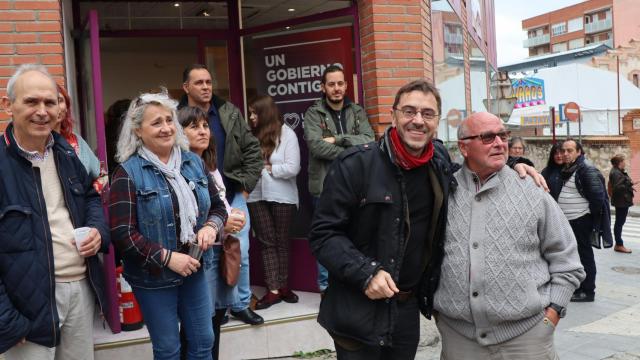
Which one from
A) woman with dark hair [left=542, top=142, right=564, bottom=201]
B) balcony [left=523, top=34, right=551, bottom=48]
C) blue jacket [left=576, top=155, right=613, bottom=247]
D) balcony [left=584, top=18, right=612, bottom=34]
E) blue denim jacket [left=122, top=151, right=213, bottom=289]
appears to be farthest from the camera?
balcony [left=523, top=34, right=551, bottom=48]

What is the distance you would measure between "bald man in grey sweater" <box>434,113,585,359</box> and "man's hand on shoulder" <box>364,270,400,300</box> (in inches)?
16.3

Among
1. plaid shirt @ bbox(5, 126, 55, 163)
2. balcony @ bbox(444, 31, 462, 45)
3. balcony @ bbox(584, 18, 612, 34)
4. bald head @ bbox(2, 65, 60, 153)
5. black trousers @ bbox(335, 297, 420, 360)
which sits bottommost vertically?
black trousers @ bbox(335, 297, 420, 360)

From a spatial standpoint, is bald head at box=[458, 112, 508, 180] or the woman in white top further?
the woman in white top

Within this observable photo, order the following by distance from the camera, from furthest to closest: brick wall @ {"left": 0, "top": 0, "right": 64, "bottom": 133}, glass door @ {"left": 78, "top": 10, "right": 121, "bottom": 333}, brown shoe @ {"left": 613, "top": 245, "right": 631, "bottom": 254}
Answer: brown shoe @ {"left": 613, "top": 245, "right": 631, "bottom": 254} < brick wall @ {"left": 0, "top": 0, "right": 64, "bottom": 133} < glass door @ {"left": 78, "top": 10, "right": 121, "bottom": 333}

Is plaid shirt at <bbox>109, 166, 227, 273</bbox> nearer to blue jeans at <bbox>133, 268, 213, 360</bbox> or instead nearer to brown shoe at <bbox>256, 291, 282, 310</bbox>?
blue jeans at <bbox>133, 268, 213, 360</bbox>

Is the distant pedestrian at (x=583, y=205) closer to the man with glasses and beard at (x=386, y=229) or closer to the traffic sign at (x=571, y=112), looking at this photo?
the man with glasses and beard at (x=386, y=229)

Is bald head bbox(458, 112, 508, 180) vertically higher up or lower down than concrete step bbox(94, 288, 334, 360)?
higher up

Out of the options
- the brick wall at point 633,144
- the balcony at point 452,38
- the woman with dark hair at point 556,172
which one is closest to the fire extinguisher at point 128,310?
the balcony at point 452,38

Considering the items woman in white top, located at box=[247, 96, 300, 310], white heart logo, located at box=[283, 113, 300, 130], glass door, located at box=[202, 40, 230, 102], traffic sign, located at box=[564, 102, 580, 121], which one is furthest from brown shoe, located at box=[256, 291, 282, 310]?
traffic sign, located at box=[564, 102, 580, 121]

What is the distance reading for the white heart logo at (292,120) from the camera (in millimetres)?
5668

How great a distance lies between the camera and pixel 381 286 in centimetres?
240

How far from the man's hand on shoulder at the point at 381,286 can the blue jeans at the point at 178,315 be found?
1.15 m

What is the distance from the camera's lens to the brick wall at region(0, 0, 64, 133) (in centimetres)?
421

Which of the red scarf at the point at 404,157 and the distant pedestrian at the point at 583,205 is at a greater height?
the red scarf at the point at 404,157
